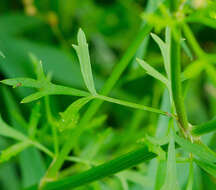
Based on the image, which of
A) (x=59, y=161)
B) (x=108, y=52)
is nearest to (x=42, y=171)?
(x=59, y=161)

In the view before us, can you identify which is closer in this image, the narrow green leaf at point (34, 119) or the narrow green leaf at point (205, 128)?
the narrow green leaf at point (205, 128)

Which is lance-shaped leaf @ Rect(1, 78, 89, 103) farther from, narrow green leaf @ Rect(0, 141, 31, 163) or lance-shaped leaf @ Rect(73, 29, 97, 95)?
narrow green leaf @ Rect(0, 141, 31, 163)

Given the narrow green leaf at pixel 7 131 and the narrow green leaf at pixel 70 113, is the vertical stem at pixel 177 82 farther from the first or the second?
the narrow green leaf at pixel 7 131

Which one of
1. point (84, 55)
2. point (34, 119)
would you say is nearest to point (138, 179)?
point (34, 119)

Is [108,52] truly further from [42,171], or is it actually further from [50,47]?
[42,171]

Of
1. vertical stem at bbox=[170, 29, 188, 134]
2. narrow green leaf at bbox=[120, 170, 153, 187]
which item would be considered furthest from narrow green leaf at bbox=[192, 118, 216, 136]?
narrow green leaf at bbox=[120, 170, 153, 187]

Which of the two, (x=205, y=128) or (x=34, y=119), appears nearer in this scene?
(x=205, y=128)

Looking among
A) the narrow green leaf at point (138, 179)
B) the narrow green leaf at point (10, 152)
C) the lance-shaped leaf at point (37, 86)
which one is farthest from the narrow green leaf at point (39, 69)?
the narrow green leaf at point (138, 179)

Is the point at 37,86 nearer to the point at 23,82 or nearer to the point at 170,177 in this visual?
the point at 23,82
